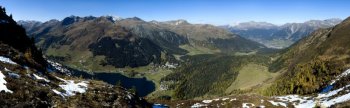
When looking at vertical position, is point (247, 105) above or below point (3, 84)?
below

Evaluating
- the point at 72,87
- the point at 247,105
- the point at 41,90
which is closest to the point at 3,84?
the point at 41,90

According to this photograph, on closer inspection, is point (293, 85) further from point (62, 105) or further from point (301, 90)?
point (62, 105)

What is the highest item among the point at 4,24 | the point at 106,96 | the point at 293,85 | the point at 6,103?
the point at 4,24

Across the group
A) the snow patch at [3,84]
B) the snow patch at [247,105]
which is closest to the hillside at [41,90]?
the snow patch at [3,84]

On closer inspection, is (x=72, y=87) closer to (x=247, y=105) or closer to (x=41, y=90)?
(x=41, y=90)

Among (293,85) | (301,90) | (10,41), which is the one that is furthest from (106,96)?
(293,85)

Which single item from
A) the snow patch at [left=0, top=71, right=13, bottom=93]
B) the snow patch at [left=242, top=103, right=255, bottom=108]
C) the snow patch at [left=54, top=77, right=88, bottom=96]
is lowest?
the snow patch at [left=242, top=103, right=255, bottom=108]

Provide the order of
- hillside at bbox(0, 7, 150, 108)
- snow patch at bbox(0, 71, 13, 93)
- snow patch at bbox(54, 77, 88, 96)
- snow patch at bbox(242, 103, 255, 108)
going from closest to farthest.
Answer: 1. snow patch at bbox(0, 71, 13, 93)
2. hillside at bbox(0, 7, 150, 108)
3. snow patch at bbox(54, 77, 88, 96)
4. snow patch at bbox(242, 103, 255, 108)

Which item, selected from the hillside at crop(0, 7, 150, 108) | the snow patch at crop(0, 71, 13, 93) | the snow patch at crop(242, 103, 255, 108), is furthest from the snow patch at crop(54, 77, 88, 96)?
the snow patch at crop(242, 103, 255, 108)

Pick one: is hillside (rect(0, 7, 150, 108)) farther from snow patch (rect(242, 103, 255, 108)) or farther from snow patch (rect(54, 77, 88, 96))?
snow patch (rect(242, 103, 255, 108))

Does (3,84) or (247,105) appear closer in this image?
(3,84)

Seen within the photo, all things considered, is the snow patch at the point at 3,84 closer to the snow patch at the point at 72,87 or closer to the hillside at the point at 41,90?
the hillside at the point at 41,90
